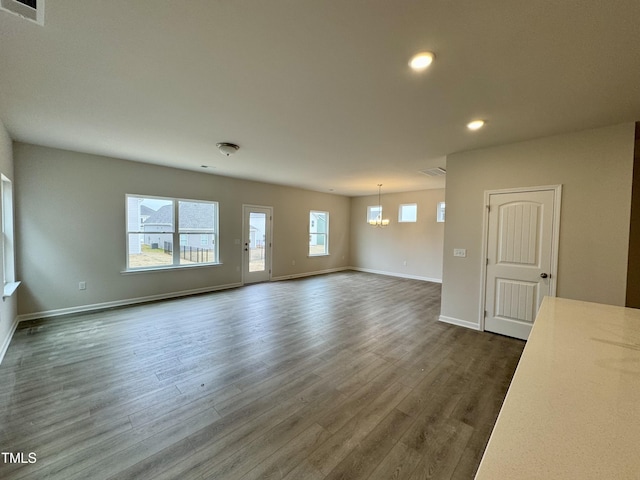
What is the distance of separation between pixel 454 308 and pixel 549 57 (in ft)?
11.2

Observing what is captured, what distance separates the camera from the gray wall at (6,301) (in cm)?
302

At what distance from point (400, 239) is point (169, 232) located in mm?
6305

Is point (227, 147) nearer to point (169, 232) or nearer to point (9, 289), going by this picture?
point (169, 232)

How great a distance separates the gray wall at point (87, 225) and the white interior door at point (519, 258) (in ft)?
17.5

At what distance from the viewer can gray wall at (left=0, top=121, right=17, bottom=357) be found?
3018 mm

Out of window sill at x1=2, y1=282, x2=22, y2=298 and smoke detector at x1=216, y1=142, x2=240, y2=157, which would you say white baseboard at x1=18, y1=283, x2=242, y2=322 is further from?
smoke detector at x1=216, y1=142, x2=240, y2=157

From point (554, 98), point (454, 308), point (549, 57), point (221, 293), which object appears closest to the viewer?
point (549, 57)

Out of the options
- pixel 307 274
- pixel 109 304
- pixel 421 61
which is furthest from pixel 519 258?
pixel 109 304

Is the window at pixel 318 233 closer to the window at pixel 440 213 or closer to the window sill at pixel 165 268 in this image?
the window sill at pixel 165 268

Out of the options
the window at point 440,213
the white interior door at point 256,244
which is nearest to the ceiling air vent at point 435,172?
the window at point 440,213

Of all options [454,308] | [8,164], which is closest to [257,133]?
[8,164]

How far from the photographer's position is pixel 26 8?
60.1 inches

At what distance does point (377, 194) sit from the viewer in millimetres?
8789

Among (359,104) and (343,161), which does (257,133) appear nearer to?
(359,104)
